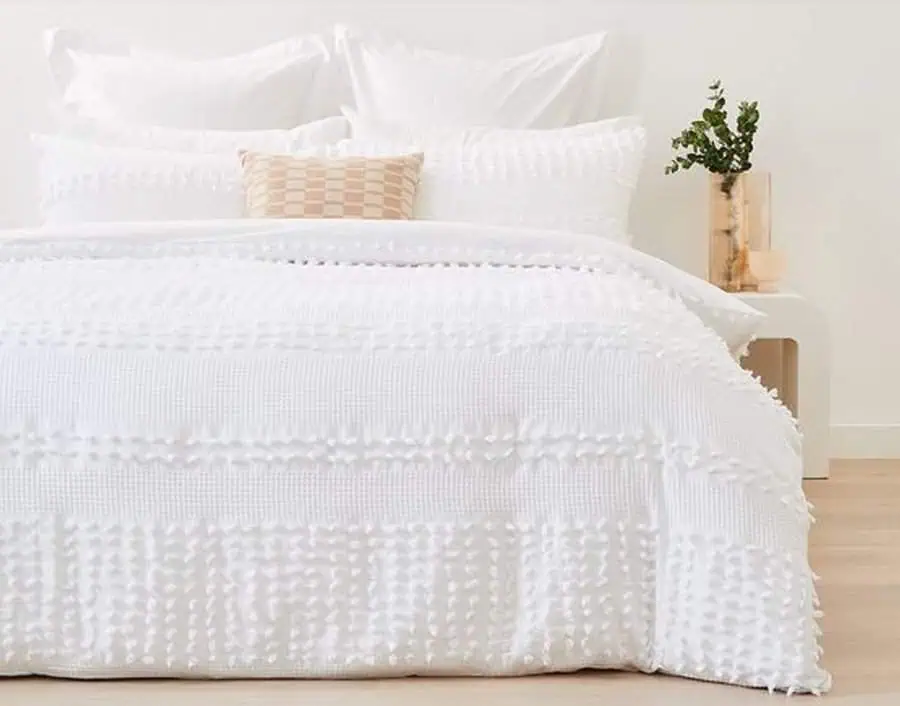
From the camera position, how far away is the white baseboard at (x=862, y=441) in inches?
146

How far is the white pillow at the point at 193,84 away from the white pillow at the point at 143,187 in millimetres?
350

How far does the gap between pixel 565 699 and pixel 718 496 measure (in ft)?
1.06

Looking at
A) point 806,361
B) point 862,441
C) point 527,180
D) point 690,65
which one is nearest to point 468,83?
point 527,180

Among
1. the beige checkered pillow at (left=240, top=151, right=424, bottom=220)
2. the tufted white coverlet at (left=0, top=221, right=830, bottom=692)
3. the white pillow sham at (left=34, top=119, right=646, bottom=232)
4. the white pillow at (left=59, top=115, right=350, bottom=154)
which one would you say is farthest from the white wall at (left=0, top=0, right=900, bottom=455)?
the tufted white coverlet at (left=0, top=221, right=830, bottom=692)

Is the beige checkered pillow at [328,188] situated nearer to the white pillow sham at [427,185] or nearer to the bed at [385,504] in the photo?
the white pillow sham at [427,185]

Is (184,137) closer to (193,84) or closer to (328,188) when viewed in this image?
(193,84)

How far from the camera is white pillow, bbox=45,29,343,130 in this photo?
133 inches

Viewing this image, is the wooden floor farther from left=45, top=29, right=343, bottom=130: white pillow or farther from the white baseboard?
left=45, top=29, right=343, bottom=130: white pillow

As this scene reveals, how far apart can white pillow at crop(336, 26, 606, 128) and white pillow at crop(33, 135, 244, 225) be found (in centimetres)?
58

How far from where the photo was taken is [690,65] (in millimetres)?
3646

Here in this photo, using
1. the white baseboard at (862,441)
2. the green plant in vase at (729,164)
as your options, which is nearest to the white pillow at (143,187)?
the green plant in vase at (729,164)

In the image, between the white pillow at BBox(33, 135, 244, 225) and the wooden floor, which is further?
the white pillow at BBox(33, 135, 244, 225)

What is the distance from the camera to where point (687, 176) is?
3.68 m

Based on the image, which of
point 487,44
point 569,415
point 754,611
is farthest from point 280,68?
point 754,611
